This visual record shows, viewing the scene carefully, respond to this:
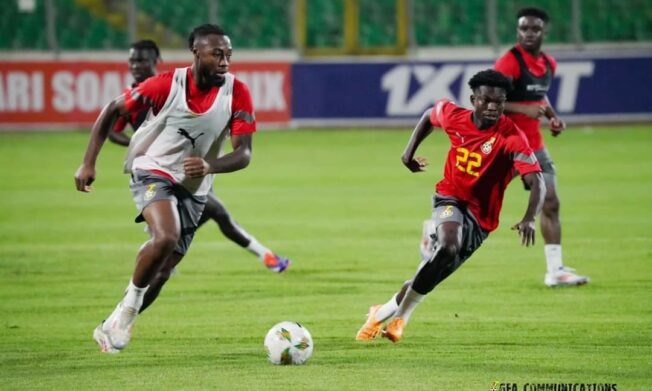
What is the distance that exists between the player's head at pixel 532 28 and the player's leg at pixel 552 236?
3.47 ft

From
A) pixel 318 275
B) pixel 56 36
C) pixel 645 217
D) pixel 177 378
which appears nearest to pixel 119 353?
pixel 177 378

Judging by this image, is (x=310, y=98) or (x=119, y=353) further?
(x=310, y=98)

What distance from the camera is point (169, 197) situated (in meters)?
9.12

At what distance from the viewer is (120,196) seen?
20.1 m

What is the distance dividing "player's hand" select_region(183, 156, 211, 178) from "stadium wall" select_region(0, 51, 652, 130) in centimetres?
2053

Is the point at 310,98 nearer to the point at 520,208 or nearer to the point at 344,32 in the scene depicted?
the point at 344,32

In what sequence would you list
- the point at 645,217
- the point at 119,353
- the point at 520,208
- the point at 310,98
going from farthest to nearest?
the point at 310,98 < the point at 520,208 < the point at 645,217 < the point at 119,353

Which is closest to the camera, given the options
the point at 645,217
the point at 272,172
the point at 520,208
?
the point at 645,217

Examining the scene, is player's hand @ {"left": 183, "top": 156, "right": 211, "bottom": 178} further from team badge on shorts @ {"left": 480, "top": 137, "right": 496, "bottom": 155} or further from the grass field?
team badge on shorts @ {"left": 480, "top": 137, "right": 496, "bottom": 155}

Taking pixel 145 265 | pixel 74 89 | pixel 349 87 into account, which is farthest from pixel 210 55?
pixel 74 89

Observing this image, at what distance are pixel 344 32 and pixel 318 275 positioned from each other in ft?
65.1

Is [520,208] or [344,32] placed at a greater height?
[344,32]

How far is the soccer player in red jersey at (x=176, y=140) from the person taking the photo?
9.00 metres

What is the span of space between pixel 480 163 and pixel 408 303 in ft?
3.69
